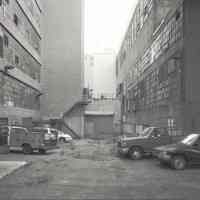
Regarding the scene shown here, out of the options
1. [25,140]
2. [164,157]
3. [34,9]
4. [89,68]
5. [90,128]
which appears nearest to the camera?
[164,157]

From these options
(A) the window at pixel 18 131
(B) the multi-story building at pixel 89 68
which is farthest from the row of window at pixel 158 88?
(B) the multi-story building at pixel 89 68

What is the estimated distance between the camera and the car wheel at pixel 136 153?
18.0 meters

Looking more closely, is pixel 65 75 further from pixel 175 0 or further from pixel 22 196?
pixel 22 196

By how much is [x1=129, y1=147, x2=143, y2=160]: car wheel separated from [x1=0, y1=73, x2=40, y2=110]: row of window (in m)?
11.6

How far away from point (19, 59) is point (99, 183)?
71.3 ft

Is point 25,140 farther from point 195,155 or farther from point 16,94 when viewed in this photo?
point 195,155

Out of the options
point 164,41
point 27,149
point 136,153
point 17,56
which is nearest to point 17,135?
point 27,149

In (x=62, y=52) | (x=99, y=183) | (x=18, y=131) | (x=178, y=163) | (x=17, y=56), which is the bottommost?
(x=99, y=183)

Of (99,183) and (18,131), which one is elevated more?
(18,131)

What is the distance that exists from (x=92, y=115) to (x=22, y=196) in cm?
4142

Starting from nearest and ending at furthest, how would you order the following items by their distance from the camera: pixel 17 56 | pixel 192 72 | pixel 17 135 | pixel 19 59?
pixel 192 72
pixel 17 135
pixel 17 56
pixel 19 59

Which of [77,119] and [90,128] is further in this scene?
[90,128]

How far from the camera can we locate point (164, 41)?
76.4ft

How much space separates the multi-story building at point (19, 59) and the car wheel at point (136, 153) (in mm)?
10868
